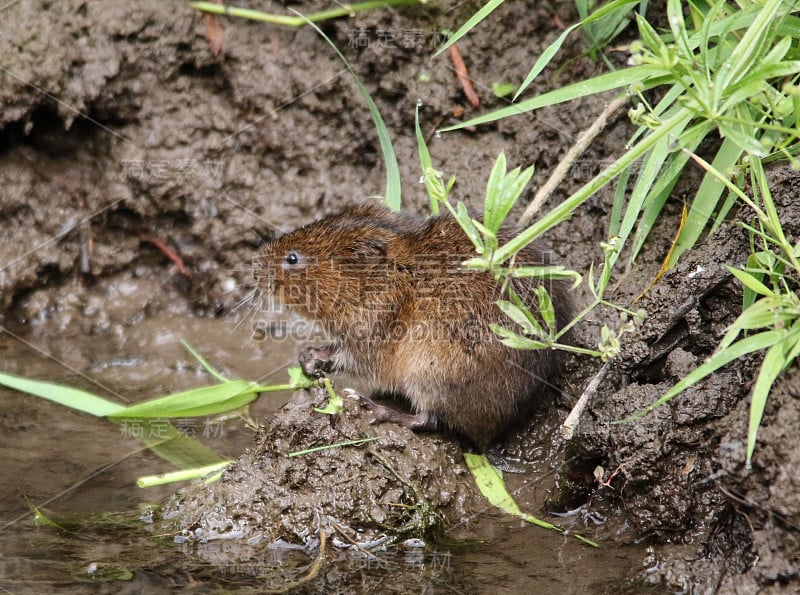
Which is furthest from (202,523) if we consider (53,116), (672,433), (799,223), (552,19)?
(552,19)

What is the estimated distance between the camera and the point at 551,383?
3910mm

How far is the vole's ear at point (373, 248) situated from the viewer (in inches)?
156

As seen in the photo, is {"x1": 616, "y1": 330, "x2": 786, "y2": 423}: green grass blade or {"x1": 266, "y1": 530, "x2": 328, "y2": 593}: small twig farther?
{"x1": 266, "y1": 530, "x2": 328, "y2": 593}: small twig

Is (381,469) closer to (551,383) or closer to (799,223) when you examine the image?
(551,383)

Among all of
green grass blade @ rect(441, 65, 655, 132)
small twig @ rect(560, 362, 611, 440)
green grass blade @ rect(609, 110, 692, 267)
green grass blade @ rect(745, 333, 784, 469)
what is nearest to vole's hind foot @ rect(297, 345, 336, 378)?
small twig @ rect(560, 362, 611, 440)

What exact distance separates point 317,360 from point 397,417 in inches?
19.7

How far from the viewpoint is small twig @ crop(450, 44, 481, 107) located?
16.2ft

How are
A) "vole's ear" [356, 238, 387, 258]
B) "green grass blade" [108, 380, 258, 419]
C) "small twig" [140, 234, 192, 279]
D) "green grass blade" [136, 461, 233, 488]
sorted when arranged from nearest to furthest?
"green grass blade" [136, 461, 233, 488] < "green grass blade" [108, 380, 258, 419] < "vole's ear" [356, 238, 387, 258] < "small twig" [140, 234, 192, 279]

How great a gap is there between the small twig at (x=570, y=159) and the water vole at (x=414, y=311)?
53 cm

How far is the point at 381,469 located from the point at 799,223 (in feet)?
5.97

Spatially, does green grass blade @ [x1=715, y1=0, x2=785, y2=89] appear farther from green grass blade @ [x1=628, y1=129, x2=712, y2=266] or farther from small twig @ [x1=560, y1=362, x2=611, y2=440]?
small twig @ [x1=560, y1=362, x2=611, y2=440]

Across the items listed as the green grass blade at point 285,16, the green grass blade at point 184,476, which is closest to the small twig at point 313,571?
the green grass blade at point 184,476

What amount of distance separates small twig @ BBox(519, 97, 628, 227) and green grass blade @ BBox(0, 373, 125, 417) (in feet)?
6.89

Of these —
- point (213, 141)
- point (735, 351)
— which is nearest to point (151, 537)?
point (735, 351)
